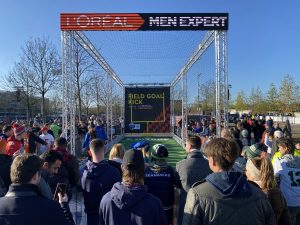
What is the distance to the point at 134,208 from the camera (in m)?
2.65

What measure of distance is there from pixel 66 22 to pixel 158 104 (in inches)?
675

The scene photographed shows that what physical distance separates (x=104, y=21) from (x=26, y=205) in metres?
8.82

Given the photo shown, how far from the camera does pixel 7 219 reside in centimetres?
224

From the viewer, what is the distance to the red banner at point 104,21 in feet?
33.6

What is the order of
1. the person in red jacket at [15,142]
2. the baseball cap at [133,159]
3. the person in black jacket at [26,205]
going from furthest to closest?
the person in red jacket at [15,142] → the baseball cap at [133,159] → the person in black jacket at [26,205]

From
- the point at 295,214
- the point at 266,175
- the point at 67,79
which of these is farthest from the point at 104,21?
the point at 266,175

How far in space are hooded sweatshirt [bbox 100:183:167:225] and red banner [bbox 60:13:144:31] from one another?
834 cm

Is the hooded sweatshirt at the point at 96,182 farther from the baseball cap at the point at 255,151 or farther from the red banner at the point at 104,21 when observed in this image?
the red banner at the point at 104,21

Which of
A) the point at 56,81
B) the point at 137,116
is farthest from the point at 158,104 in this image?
the point at 56,81

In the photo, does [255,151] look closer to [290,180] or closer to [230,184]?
[290,180]

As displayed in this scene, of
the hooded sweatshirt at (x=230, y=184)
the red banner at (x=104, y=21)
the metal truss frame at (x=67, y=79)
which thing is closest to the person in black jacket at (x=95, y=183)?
the hooded sweatshirt at (x=230, y=184)

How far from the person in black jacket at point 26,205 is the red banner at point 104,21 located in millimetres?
8451

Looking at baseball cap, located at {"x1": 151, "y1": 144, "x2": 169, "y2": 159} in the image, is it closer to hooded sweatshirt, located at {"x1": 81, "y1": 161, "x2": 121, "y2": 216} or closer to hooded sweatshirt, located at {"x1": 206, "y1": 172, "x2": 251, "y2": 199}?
hooded sweatshirt, located at {"x1": 81, "y1": 161, "x2": 121, "y2": 216}

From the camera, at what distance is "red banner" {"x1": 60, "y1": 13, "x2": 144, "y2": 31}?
10234 millimetres
